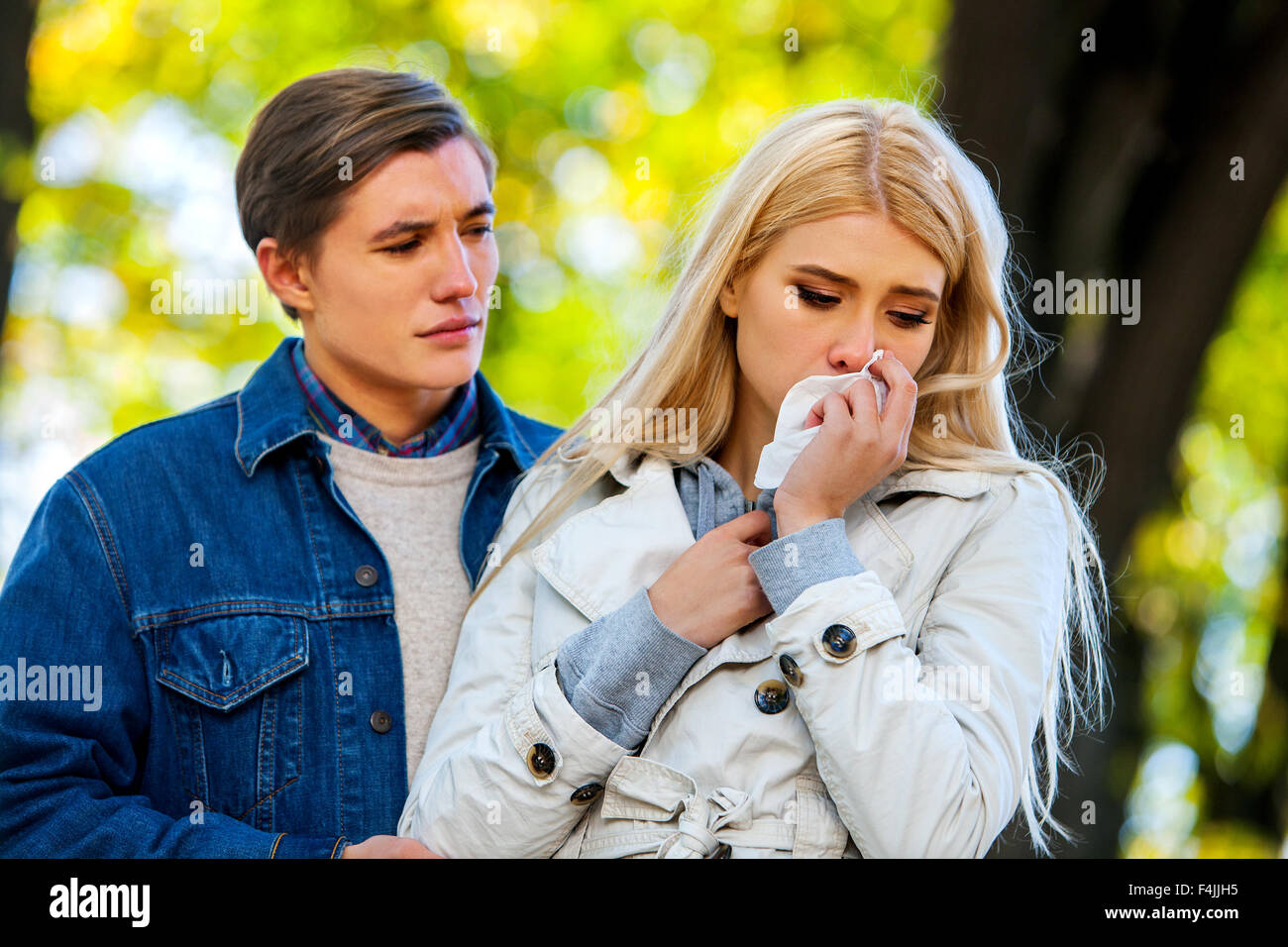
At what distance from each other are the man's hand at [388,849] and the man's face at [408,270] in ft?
3.53

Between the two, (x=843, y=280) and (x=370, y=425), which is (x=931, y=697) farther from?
(x=370, y=425)

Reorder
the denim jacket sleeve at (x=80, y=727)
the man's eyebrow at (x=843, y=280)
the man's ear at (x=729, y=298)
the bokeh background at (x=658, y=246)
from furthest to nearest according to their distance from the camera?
the bokeh background at (x=658, y=246) < the man's ear at (x=729, y=298) < the denim jacket sleeve at (x=80, y=727) < the man's eyebrow at (x=843, y=280)

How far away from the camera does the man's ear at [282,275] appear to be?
11.1ft

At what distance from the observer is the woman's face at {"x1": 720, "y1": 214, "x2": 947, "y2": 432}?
2.62 metres

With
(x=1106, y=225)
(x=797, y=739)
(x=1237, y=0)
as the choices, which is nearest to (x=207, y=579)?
(x=797, y=739)

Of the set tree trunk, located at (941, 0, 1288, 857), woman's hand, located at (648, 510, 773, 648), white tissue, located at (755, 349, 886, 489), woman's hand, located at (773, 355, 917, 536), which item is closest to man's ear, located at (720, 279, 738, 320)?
white tissue, located at (755, 349, 886, 489)

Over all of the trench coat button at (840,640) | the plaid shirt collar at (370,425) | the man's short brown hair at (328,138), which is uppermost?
the man's short brown hair at (328,138)

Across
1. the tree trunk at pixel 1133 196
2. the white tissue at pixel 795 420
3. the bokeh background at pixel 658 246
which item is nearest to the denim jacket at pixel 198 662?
the white tissue at pixel 795 420

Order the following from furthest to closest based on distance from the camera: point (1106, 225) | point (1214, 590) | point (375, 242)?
1. point (1214, 590)
2. point (1106, 225)
3. point (375, 242)

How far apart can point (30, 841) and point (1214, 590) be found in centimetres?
1009

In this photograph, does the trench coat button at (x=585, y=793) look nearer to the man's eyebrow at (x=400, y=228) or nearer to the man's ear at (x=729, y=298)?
the man's ear at (x=729, y=298)

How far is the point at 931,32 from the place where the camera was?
370 inches

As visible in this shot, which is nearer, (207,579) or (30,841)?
(30,841)
